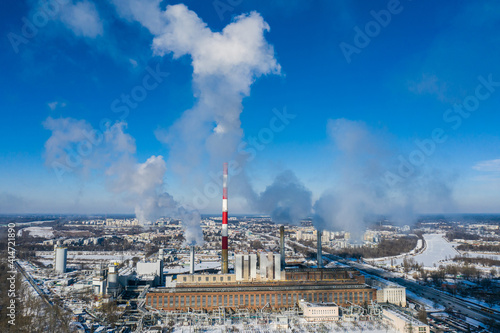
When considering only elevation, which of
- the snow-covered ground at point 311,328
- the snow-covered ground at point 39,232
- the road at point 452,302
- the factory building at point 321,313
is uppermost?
the snow-covered ground at point 39,232

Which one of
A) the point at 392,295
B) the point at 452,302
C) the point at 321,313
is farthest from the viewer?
the point at 452,302

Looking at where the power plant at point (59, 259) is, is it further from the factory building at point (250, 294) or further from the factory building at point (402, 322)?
the factory building at point (402, 322)

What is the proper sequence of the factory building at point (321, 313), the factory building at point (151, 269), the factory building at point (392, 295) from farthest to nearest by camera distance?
the factory building at point (151, 269) → the factory building at point (392, 295) → the factory building at point (321, 313)

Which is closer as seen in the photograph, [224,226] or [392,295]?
[392,295]

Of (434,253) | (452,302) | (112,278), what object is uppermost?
(112,278)

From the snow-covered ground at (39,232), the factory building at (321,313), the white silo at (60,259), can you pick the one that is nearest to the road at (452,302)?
the factory building at (321,313)

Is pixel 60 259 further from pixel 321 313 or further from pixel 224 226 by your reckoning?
pixel 321 313

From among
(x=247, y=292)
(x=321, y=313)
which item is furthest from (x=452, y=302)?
(x=247, y=292)

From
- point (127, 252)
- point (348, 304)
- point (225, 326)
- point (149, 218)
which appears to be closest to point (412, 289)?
point (348, 304)

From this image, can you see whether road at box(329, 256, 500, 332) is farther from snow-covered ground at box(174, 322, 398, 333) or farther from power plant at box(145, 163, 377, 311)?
snow-covered ground at box(174, 322, 398, 333)
